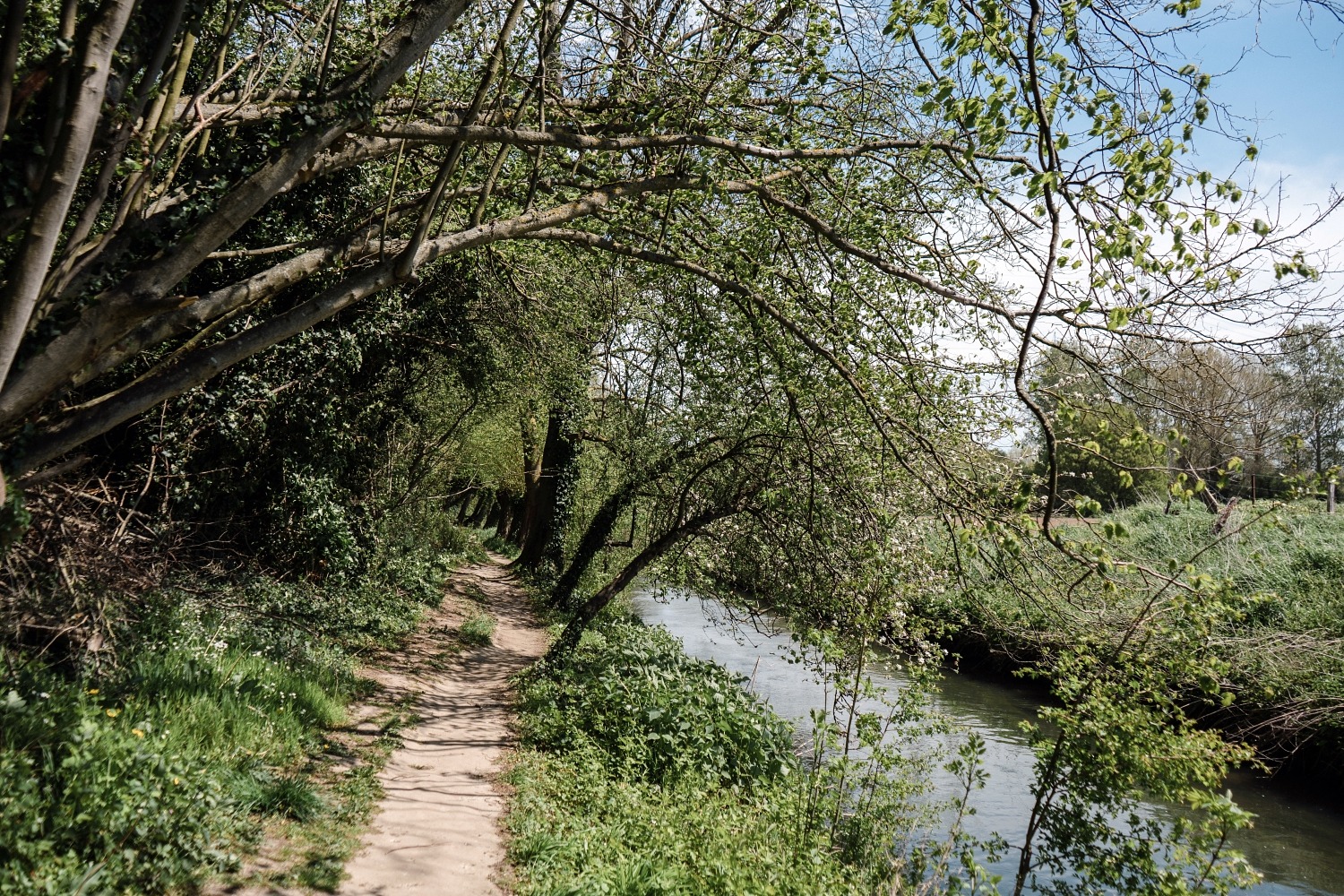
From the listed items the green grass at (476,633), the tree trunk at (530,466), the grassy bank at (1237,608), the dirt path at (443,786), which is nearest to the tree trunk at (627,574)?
the dirt path at (443,786)

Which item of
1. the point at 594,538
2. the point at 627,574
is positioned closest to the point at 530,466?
the point at 594,538

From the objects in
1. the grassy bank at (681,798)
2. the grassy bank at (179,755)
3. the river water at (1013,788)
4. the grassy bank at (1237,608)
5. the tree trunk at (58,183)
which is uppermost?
the tree trunk at (58,183)

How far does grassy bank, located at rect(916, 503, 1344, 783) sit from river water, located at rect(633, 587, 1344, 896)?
Result: 895 millimetres

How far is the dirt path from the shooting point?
5.29 m

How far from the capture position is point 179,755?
16.0 ft

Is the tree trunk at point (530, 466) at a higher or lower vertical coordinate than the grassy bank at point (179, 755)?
higher

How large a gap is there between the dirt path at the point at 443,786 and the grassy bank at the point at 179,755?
216mm

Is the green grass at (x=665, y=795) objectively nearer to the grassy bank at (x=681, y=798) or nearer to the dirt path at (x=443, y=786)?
the grassy bank at (x=681, y=798)

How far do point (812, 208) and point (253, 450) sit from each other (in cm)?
766

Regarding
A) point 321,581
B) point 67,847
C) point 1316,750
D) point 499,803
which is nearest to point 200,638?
point 499,803

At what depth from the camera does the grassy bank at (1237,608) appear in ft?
16.6

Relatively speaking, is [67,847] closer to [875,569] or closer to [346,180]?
[875,569]

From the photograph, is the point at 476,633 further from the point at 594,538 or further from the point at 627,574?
the point at 627,574

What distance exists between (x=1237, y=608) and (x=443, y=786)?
238 inches
